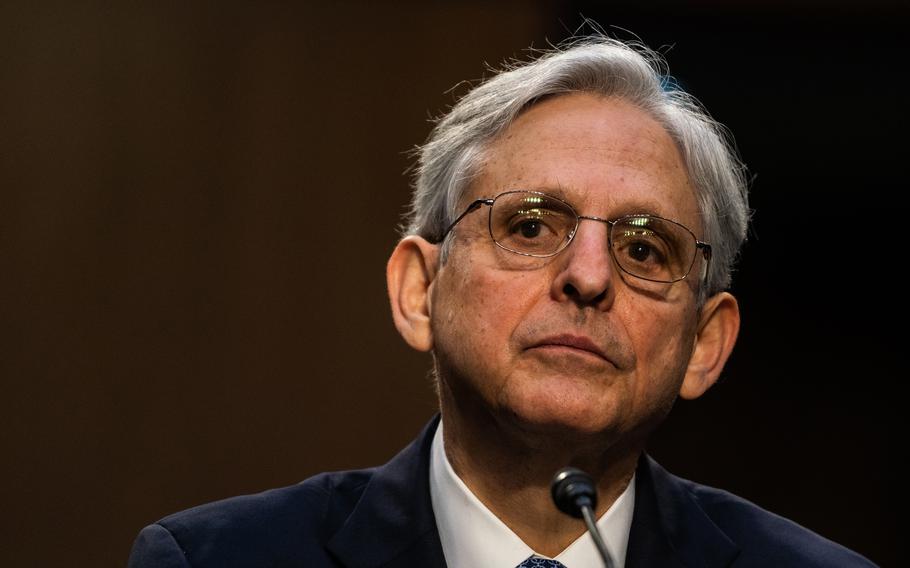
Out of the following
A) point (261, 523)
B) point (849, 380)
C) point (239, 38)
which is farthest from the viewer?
point (849, 380)

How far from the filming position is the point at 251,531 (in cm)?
207

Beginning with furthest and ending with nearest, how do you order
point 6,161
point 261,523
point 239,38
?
point 239,38, point 6,161, point 261,523

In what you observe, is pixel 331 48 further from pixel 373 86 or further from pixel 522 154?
pixel 522 154

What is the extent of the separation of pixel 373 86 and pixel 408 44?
20 centimetres

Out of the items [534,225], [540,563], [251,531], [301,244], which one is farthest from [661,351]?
[301,244]

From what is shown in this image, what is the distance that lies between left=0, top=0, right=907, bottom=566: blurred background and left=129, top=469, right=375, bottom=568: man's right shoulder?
56.4 inches

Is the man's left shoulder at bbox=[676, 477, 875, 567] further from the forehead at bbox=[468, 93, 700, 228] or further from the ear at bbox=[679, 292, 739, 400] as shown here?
the forehead at bbox=[468, 93, 700, 228]

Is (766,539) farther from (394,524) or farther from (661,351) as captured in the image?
(394,524)

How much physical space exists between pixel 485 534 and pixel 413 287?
0.53m

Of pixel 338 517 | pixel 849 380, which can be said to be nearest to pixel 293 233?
pixel 338 517

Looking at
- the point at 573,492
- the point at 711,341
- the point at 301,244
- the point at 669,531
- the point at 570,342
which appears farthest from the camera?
the point at 301,244

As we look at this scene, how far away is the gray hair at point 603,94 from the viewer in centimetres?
221

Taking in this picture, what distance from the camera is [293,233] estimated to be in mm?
3701

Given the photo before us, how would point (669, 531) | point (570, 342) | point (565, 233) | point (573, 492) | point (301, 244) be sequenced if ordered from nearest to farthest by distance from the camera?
point (573, 492)
point (570, 342)
point (565, 233)
point (669, 531)
point (301, 244)
